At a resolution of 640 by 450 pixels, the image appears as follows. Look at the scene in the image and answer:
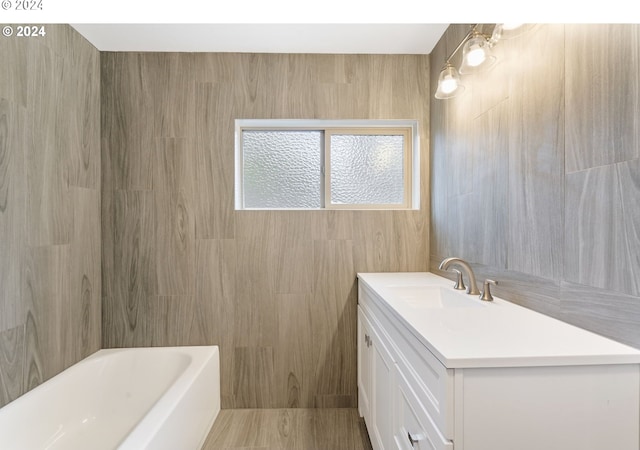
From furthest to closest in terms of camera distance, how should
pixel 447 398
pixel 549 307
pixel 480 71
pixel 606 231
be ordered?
pixel 480 71 → pixel 549 307 → pixel 606 231 → pixel 447 398

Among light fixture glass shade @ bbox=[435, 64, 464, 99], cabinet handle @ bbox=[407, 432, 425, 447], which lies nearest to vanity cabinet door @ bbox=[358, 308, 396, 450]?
cabinet handle @ bbox=[407, 432, 425, 447]

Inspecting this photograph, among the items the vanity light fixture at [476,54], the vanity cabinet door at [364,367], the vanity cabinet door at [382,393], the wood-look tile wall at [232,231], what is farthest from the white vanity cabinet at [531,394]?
the wood-look tile wall at [232,231]

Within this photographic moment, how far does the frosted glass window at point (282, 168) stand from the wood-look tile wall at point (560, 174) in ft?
3.18

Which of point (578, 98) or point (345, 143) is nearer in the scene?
point (578, 98)

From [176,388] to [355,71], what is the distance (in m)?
2.04

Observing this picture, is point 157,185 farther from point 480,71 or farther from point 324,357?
point 480,71

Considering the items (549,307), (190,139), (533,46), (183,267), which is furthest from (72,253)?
(533,46)

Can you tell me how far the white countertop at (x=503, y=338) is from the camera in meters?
0.72

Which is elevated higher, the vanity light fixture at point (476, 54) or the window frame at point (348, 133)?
the vanity light fixture at point (476, 54)

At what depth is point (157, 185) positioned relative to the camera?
2029 mm

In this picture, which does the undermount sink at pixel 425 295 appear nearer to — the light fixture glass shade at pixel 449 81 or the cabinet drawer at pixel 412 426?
the cabinet drawer at pixel 412 426

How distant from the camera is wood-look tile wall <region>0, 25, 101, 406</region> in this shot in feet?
4.54

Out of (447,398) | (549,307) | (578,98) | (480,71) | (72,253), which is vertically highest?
(480,71)

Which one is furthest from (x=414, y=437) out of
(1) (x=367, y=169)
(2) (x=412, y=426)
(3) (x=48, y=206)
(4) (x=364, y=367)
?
(3) (x=48, y=206)
